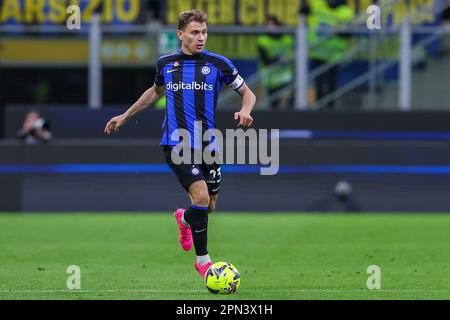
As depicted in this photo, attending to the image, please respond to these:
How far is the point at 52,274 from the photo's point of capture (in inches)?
430

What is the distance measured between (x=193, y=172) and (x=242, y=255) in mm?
3189

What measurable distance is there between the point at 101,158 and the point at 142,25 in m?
2.42

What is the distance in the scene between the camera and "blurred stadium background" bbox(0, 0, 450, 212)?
1834 cm

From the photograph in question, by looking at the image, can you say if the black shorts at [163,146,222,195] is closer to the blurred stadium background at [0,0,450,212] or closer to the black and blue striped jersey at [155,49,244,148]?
A: the black and blue striped jersey at [155,49,244,148]

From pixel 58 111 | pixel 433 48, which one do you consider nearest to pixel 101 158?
pixel 58 111

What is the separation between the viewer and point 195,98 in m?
9.80

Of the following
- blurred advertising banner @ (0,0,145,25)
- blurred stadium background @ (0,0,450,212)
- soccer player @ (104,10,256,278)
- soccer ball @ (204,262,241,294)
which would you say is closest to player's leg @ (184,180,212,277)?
soccer player @ (104,10,256,278)

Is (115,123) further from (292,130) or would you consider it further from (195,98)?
(292,130)

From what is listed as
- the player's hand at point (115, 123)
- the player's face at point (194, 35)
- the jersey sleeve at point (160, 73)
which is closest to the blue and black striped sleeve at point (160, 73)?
the jersey sleeve at point (160, 73)

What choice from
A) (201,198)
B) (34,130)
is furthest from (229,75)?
(34,130)

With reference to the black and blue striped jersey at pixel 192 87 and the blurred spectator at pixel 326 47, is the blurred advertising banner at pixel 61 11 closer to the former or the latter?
the blurred spectator at pixel 326 47

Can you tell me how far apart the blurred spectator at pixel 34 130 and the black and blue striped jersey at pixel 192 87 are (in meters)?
8.85

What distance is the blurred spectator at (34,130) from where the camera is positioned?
18.4 metres
